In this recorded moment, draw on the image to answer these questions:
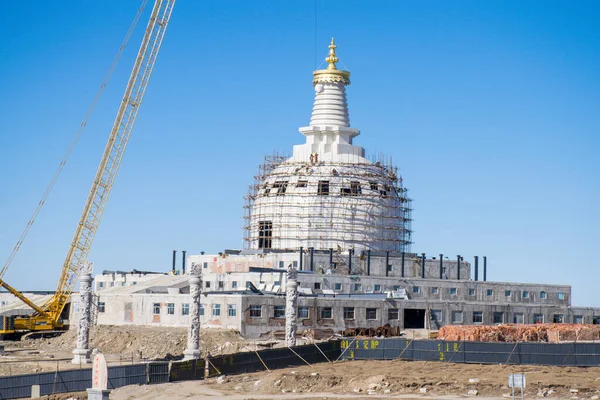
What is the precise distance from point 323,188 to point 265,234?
9824 mm

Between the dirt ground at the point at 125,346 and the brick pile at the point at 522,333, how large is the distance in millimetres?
17300

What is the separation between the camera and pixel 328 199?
138 m

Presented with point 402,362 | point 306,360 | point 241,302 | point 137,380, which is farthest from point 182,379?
point 241,302

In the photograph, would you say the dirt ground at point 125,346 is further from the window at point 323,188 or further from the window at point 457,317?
the window at point 323,188

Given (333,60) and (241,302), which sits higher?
(333,60)

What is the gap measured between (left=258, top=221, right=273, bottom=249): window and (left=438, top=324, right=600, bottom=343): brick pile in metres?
50.2

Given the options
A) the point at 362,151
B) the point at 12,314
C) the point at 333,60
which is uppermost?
the point at 333,60

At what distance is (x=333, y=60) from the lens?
150 metres

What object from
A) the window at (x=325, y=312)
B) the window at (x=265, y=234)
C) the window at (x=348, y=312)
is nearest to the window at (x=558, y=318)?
the window at (x=348, y=312)

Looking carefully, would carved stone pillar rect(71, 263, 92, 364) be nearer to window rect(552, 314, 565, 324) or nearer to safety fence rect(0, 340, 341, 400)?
safety fence rect(0, 340, 341, 400)

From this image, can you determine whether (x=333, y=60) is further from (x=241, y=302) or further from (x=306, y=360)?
(x=306, y=360)

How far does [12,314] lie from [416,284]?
52.8 meters

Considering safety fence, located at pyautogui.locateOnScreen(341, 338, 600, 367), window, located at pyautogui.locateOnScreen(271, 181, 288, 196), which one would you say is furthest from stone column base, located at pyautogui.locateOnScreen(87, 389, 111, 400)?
window, located at pyautogui.locateOnScreen(271, 181, 288, 196)

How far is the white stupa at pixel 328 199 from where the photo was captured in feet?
454
